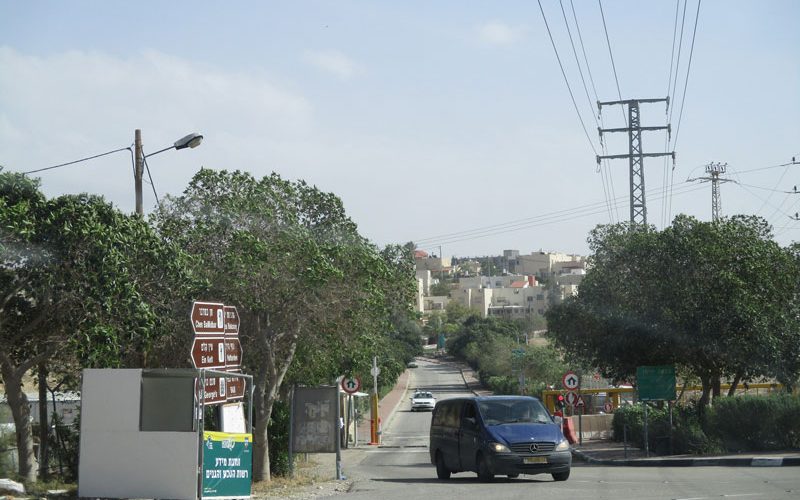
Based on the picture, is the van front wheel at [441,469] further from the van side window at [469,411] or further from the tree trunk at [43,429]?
the tree trunk at [43,429]

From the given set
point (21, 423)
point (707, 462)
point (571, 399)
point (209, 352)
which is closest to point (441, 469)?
point (707, 462)

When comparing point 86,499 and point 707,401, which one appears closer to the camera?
point 86,499

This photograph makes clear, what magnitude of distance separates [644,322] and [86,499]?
21.7m

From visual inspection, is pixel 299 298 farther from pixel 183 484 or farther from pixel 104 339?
pixel 183 484

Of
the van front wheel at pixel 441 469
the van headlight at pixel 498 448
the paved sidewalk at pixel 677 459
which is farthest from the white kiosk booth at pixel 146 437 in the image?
the paved sidewalk at pixel 677 459

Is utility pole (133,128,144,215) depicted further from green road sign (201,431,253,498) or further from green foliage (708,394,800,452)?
green foliage (708,394,800,452)

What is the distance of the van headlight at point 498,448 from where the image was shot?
19375mm

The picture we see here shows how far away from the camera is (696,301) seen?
30156 mm

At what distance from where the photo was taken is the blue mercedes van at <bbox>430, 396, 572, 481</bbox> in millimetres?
19375

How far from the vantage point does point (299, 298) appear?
20.0 metres

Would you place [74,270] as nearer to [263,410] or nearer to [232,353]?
[232,353]

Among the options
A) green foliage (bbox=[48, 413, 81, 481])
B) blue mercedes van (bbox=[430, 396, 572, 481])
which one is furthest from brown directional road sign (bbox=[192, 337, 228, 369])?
blue mercedes van (bbox=[430, 396, 572, 481])

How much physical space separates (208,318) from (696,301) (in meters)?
19.8

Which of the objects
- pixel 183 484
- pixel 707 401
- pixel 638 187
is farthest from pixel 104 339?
pixel 638 187
